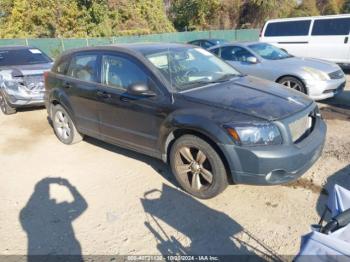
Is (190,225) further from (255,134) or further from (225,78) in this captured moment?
(225,78)

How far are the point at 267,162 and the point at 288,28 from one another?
9.57 m

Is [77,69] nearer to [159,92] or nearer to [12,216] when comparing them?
[159,92]

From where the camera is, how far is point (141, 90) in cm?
376

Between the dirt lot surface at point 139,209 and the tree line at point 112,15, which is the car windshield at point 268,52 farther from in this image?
the tree line at point 112,15

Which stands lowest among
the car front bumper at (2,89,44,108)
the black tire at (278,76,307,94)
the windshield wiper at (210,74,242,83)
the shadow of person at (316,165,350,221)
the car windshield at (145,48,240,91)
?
the shadow of person at (316,165,350,221)

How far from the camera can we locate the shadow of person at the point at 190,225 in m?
2.88

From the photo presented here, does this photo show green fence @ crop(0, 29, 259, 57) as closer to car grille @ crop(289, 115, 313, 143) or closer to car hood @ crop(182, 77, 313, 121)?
car hood @ crop(182, 77, 313, 121)

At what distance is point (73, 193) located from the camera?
12.9ft

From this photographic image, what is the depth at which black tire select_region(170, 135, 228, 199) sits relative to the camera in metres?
3.38

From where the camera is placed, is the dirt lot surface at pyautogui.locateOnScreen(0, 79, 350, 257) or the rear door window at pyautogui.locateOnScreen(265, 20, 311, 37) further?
the rear door window at pyautogui.locateOnScreen(265, 20, 311, 37)

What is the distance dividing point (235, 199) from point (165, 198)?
0.79 metres

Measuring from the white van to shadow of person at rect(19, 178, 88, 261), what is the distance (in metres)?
9.53

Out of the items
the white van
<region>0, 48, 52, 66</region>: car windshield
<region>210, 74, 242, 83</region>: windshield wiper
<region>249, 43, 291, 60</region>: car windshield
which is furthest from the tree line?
<region>210, 74, 242, 83</region>: windshield wiper

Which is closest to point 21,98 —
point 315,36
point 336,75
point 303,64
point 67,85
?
point 67,85
